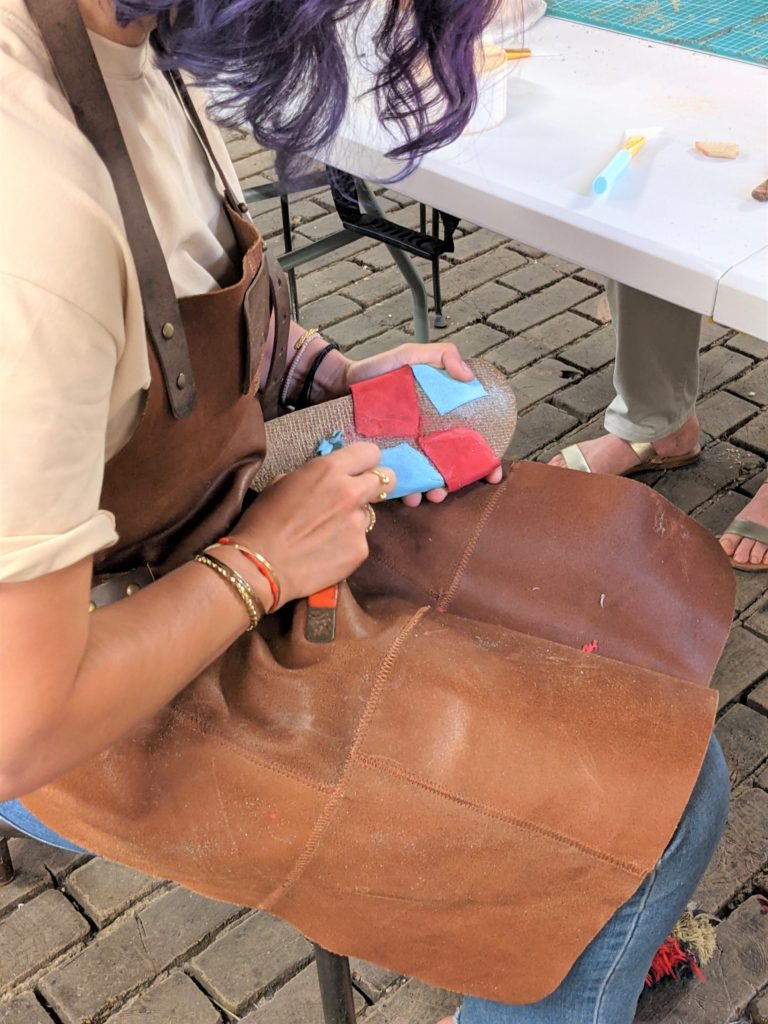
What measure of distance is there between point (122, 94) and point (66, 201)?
24cm

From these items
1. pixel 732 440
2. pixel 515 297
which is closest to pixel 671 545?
pixel 732 440

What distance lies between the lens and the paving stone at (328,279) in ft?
11.0

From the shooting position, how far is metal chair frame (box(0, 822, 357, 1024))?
122 cm

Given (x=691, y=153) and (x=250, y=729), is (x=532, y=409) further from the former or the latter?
(x=250, y=729)

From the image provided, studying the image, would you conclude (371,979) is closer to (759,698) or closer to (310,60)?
(759,698)

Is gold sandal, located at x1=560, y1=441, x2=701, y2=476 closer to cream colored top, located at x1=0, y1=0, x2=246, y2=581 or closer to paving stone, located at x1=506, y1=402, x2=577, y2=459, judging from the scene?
A: paving stone, located at x1=506, y1=402, x2=577, y2=459

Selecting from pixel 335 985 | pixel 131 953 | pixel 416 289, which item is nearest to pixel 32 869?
pixel 131 953

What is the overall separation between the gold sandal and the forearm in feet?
5.35

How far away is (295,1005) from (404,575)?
801 mm

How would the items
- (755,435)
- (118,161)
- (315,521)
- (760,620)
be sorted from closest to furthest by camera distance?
(118,161)
(315,521)
(760,620)
(755,435)

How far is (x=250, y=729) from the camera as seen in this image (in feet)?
3.35

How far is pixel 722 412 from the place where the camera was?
282 centimetres

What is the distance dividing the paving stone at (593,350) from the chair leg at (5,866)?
1.96m

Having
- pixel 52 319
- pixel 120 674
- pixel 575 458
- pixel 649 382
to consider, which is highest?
pixel 52 319
